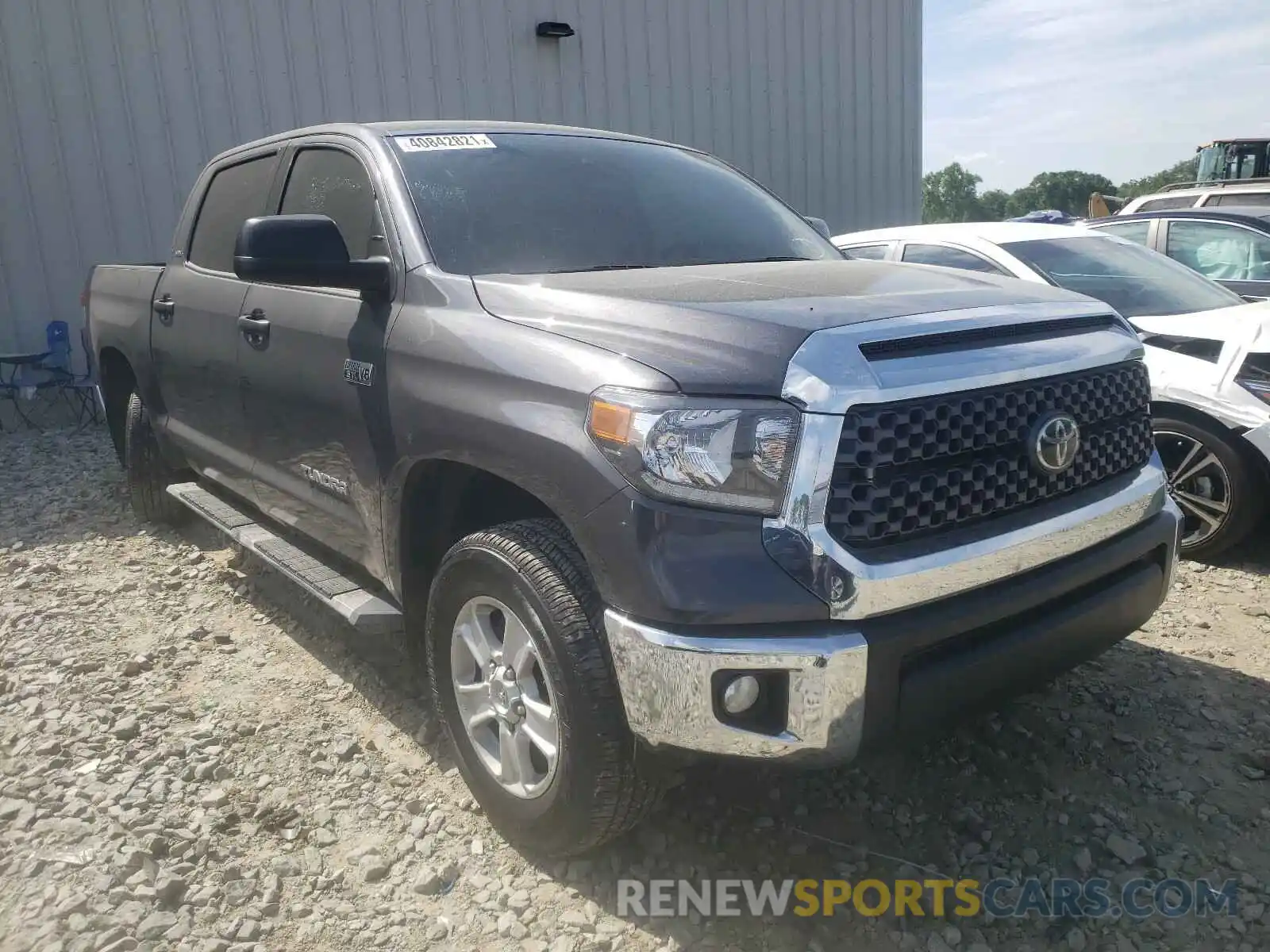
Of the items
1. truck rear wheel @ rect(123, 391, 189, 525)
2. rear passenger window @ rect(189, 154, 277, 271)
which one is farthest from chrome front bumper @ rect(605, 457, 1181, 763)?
truck rear wheel @ rect(123, 391, 189, 525)

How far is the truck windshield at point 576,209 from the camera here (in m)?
2.77

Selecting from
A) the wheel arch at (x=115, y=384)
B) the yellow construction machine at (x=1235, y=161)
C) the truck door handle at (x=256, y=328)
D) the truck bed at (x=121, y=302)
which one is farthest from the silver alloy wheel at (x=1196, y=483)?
the yellow construction machine at (x=1235, y=161)

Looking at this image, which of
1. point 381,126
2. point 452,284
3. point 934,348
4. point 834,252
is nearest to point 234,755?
point 452,284

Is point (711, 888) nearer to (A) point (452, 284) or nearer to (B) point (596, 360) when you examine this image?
(B) point (596, 360)

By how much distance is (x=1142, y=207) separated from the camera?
10156mm

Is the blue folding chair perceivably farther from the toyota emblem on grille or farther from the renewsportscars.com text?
the toyota emblem on grille

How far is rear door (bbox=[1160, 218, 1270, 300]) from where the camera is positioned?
6773mm

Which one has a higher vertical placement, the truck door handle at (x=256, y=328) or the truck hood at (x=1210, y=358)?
the truck door handle at (x=256, y=328)

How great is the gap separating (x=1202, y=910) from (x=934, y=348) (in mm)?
1439

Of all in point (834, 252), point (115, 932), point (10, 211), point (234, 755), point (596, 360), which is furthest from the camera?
point (10, 211)

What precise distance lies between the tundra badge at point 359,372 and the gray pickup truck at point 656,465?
0.6 inches

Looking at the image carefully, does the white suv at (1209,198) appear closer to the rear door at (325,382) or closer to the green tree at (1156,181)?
the rear door at (325,382)

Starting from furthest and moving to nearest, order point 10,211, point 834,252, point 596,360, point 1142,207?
point 1142,207, point 10,211, point 834,252, point 596,360

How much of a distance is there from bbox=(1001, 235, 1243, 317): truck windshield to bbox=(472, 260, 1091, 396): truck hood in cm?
256
